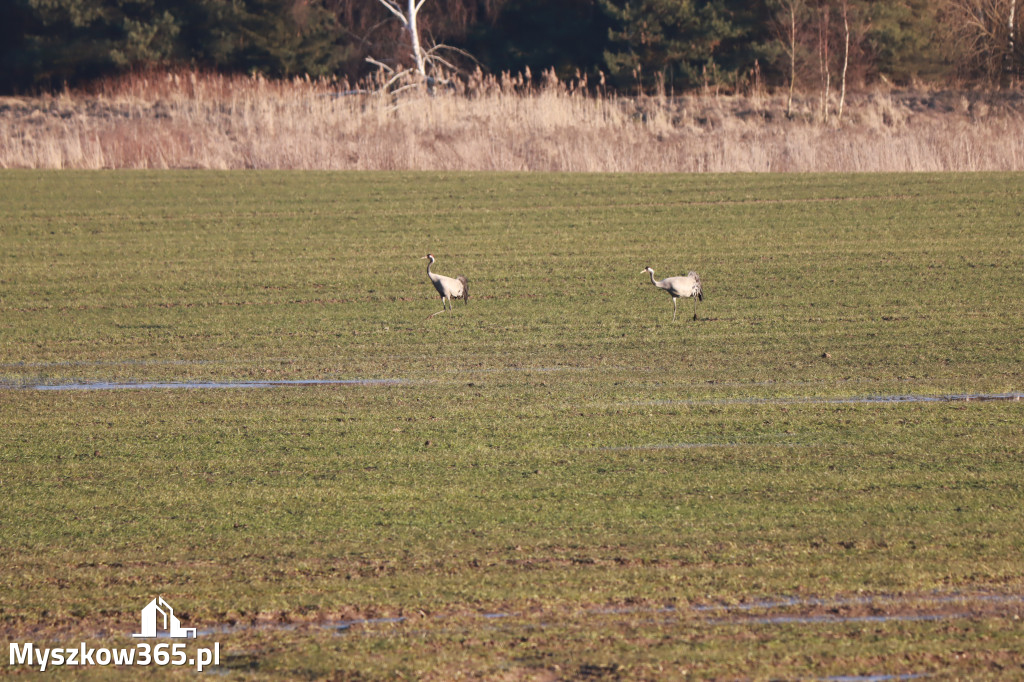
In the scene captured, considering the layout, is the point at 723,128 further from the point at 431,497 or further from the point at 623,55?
the point at 431,497

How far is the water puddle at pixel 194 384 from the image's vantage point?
1025 centimetres

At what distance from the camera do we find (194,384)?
10.4 metres

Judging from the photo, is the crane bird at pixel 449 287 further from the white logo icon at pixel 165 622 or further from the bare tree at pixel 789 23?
the bare tree at pixel 789 23

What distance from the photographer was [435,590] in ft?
17.2

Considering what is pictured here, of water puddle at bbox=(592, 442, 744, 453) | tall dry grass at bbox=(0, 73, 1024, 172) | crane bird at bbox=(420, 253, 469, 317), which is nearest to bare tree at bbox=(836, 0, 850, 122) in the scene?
tall dry grass at bbox=(0, 73, 1024, 172)

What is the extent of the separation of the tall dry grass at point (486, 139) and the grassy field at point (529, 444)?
16.3 ft

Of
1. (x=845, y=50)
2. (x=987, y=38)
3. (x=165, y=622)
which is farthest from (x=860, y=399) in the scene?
(x=987, y=38)

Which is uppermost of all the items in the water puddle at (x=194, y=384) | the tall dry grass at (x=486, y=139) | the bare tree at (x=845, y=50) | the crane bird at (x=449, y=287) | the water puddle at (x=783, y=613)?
the bare tree at (x=845, y=50)

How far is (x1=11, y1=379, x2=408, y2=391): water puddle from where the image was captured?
1025 cm

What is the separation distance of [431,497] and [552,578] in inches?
60.3

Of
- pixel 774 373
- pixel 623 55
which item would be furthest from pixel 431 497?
pixel 623 55

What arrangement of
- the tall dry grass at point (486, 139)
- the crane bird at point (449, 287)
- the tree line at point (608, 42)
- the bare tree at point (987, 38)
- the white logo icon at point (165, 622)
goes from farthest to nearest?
the tree line at point (608, 42), the bare tree at point (987, 38), the tall dry grass at point (486, 139), the crane bird at point (449, 287), the white logo icon at point (165, 622)

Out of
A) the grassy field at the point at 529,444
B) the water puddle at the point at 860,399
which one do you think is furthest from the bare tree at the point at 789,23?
the water puddle at the point at 860,399

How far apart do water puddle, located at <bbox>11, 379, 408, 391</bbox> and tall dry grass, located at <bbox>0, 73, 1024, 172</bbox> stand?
1295 cm
